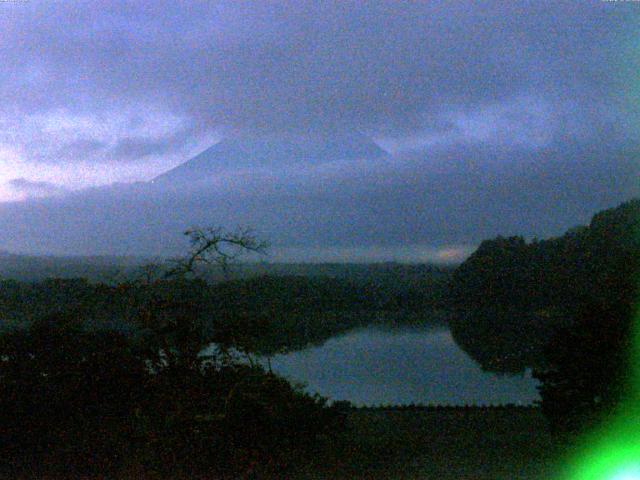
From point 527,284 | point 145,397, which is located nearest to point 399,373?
point 145,397

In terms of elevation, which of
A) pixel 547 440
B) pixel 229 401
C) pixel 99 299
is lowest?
pixel 547 440

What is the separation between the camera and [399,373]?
16.0 metres

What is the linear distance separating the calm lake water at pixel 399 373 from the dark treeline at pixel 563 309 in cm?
73

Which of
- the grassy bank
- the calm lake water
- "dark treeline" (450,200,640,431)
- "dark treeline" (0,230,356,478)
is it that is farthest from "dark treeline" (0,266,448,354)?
the grassy bank

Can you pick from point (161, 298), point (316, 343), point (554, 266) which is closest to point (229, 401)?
point (161, 298)

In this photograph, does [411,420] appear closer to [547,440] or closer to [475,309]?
[547,440]

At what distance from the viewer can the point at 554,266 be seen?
76.2ft

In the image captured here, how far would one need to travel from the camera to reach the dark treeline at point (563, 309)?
8.77 meters

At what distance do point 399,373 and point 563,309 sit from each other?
4857 millimetres

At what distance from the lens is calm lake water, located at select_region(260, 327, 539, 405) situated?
14.2 meters

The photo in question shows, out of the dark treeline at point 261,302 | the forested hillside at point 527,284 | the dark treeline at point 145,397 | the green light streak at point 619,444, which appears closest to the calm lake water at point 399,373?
the dark treeline at point 261,302

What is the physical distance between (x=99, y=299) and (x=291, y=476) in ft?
16.1

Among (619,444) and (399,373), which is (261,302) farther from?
(619,444)

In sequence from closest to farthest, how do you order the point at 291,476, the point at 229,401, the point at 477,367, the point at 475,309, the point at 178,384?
the point at 291,476 → the point at 229,401 → the point at 178,384 → the point at 477,367 → the point at 475,309
